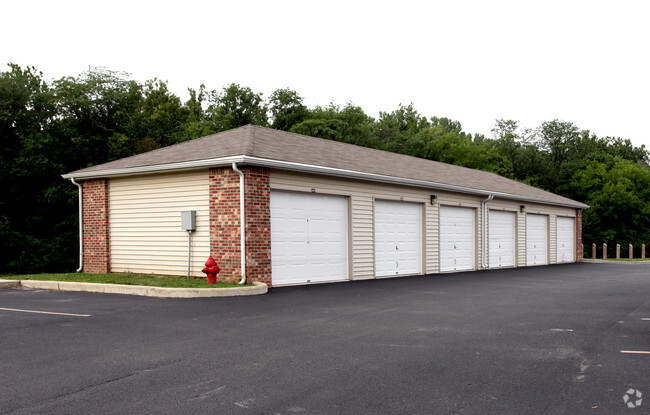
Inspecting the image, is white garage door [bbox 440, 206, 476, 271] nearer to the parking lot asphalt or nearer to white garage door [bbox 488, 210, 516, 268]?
white garage door [bbox 488, 210, 516, 268]

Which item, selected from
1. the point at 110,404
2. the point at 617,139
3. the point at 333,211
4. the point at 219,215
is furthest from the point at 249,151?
the point at 617,139

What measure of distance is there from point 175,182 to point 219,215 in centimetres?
199

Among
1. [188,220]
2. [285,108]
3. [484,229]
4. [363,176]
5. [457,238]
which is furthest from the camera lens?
[285,108]

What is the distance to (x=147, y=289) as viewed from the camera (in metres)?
11.3

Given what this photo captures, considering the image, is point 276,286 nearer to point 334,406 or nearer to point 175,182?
point 175,182

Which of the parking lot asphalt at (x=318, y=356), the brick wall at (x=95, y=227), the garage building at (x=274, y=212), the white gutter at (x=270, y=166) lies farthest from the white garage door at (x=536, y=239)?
the brick wall at (x=95, y=227)

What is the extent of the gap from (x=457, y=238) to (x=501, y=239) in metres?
3.88

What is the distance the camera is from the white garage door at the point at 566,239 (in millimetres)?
28575

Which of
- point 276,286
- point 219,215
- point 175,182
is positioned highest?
point 175,182

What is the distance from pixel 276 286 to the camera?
1349 cm

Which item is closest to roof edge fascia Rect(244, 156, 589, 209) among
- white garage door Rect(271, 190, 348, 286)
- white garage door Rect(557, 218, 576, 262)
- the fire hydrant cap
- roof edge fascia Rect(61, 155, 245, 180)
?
roof edge fascia Rect(61, 155, 245, 180)

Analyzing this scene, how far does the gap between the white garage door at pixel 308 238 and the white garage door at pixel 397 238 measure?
5.25 ft

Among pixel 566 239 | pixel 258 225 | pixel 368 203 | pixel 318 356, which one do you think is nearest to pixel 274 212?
pixel 258 225

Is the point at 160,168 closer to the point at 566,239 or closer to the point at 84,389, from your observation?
the point at 84,389
